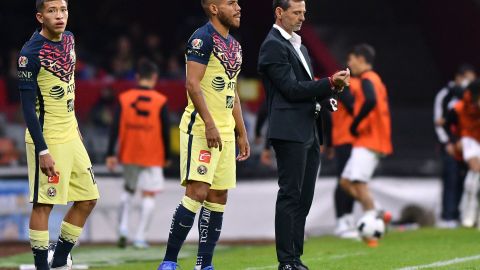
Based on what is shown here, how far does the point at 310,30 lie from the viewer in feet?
Result: 66.9

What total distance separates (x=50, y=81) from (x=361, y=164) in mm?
5656

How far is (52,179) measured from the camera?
846 centimetres

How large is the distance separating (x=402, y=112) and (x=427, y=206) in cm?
392

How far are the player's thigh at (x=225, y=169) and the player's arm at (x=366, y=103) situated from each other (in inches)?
168

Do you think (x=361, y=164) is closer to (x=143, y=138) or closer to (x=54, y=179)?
(x=143, y=138)

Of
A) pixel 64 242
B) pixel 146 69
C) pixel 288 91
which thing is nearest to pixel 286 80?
pixel 288 91

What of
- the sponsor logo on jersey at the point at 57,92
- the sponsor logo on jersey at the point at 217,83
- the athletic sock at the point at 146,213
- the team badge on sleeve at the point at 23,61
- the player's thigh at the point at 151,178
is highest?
the team badge on sleeve at the point at 23,61

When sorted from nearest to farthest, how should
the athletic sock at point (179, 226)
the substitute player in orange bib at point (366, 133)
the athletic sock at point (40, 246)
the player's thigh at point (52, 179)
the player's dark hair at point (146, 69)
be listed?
the player's thigh at point (52, 179) < the athletic sock at point (40, 246) < the athletic sock at point (179, 226) < the substitute player in orange bib at point (366, 133) < the player's dark hair at point (146, 69)

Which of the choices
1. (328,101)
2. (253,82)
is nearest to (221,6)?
(328,101)

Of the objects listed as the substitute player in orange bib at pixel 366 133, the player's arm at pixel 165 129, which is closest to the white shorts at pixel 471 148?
the substitute player in orange bib at pixel 366 133

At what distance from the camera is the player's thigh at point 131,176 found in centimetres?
1414

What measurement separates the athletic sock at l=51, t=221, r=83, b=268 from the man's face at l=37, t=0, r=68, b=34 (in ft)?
4.84

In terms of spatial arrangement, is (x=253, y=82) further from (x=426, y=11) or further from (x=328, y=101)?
(x=328, y=101)

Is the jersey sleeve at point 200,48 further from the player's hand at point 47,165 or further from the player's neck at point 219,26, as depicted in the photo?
the player's hand at point 47,165
